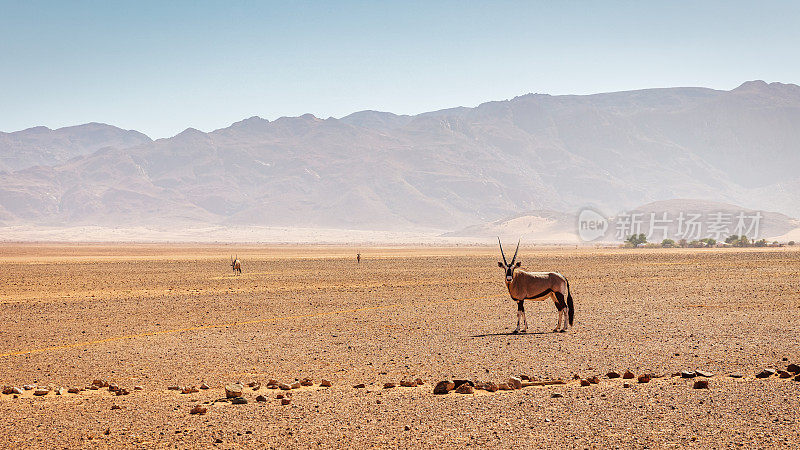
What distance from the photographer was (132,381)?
12.5m

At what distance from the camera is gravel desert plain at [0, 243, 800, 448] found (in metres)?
8.72

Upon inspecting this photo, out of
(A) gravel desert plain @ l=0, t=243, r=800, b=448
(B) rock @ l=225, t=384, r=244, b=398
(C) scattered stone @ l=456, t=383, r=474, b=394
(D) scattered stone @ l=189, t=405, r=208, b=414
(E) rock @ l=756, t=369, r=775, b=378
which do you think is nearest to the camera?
(A) gravel desert plain @ l=0, t=243, r=800, b=448

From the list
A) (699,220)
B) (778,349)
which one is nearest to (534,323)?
(778,349)

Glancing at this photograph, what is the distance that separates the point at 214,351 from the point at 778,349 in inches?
427

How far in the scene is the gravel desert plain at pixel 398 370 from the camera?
28.6 ft

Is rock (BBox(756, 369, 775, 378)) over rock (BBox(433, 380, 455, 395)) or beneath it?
over

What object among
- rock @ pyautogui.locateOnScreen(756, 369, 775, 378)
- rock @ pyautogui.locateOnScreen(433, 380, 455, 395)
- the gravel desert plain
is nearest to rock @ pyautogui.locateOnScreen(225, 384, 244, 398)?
the gravel desert plain

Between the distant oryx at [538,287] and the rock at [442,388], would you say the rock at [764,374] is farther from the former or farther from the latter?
the distant oryx at [538,287]

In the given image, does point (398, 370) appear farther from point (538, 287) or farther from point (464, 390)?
point (538, 287)

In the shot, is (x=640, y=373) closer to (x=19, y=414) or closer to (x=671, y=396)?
(x=671, y=396)

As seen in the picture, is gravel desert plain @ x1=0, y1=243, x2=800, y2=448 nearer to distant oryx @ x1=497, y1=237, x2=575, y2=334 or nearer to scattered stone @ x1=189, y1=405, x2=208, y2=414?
scattered stone @ x1=189, y1=405, x2=208, y2=414

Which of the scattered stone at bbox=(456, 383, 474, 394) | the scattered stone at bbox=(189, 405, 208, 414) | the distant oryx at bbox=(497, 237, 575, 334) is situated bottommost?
the scattered stone at bbox=(189, 405, 208, 414)

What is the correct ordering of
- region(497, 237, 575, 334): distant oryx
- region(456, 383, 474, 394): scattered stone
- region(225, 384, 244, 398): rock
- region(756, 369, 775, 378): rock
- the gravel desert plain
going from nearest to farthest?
1. the gravel desert plain
2. region(225, 384, 244, 398): rock
3. region(456, 383, 474, 394): scattered stone
4. region(756, 369, 775, 378): rock
5. region(497, 237, 575, 334): distant oryx

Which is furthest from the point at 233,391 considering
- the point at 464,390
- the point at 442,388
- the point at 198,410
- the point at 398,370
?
the point at 398,370
